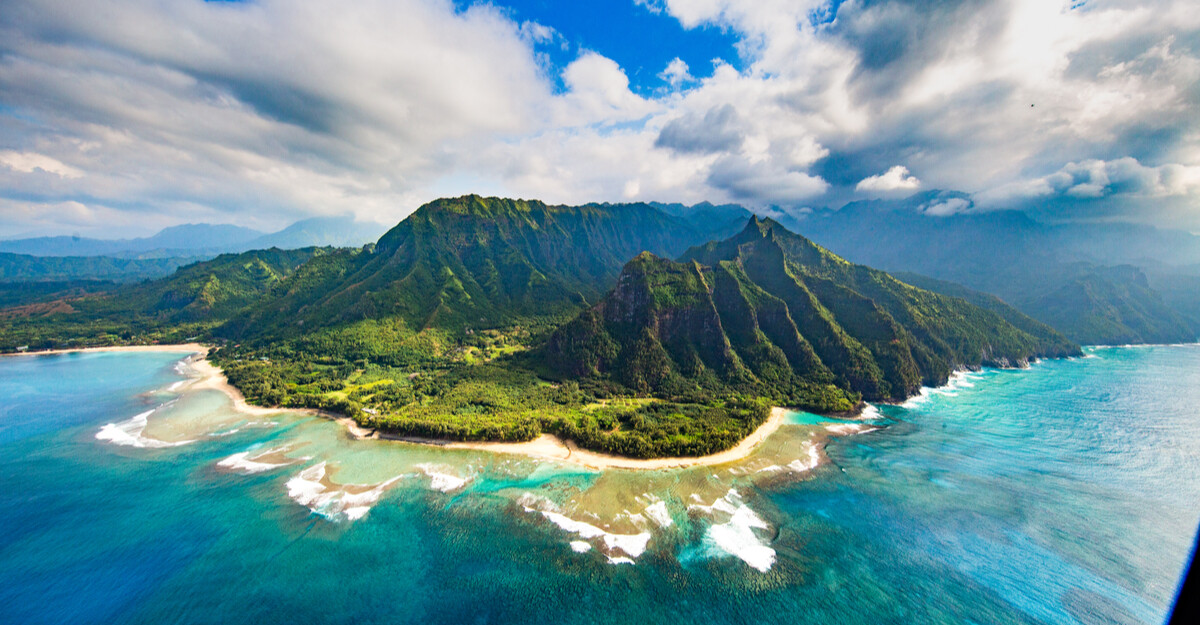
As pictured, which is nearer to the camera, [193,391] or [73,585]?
[73,585]

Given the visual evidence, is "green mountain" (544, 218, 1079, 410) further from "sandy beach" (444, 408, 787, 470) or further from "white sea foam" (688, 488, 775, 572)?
"white sea foam" (688, 488, 775, 572)

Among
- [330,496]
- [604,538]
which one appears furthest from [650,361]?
[330,496]

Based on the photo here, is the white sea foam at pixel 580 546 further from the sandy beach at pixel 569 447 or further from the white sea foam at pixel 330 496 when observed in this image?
the white sea foam at pixel 330 496

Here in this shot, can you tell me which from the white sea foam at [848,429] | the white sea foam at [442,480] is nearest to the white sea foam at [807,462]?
the white sea foam at [848,429]

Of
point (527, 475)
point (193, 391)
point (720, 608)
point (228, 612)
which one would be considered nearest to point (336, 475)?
point (228, 612)

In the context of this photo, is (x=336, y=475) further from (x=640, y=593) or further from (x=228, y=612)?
(x=640, y=593)

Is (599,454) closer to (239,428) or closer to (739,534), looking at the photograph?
(739,534)

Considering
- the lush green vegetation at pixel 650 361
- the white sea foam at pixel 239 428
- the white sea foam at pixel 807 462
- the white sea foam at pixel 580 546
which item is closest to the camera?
the white sea foam at pixel 580 546
